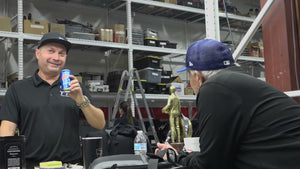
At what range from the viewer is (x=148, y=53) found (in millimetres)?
7012

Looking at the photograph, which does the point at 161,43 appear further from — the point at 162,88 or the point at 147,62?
the point at 162,88

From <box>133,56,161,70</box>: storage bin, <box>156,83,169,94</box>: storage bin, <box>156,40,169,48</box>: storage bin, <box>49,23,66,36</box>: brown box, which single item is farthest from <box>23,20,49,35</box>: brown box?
<box>156,83,169,94</box>: storage bin

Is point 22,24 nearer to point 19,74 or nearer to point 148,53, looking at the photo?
point 19,74

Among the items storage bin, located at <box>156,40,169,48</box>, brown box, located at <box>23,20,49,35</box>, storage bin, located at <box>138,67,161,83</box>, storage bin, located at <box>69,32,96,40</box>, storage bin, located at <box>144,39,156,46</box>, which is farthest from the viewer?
storage bin, located at <box>156,40,169,48</box>

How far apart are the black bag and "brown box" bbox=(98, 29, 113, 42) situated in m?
4.47

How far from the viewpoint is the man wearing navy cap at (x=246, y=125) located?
3.75ft

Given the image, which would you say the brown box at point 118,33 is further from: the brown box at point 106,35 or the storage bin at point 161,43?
the storage bin at point 161,43

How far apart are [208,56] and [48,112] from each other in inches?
36.5

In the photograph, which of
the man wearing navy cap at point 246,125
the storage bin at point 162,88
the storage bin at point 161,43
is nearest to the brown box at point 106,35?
the storage bin at point 161,43

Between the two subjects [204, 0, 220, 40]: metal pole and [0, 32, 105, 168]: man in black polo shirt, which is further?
[204, 0, 220, 40]: metal pole

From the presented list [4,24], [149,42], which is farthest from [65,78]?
[149,42]

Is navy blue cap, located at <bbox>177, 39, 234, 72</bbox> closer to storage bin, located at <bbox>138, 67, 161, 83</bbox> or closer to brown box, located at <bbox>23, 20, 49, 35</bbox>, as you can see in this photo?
brown box, located at <bbox>23, 20, 49, 35</bbox>

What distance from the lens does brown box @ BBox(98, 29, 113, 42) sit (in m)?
5.72

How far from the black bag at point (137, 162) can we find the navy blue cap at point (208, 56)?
14.8 inches
